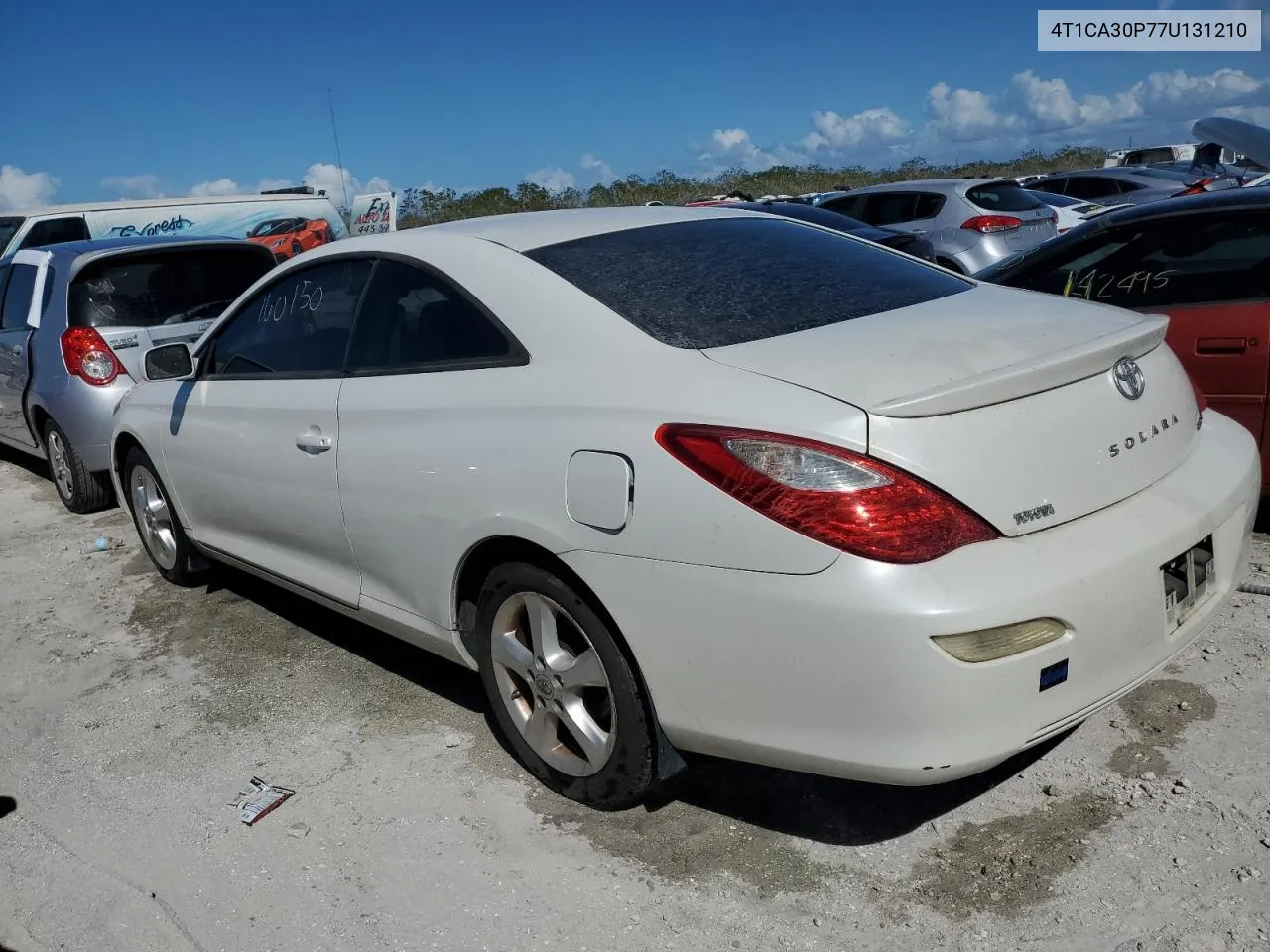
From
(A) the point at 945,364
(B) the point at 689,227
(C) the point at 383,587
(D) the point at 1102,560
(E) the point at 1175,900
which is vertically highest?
(B) the point at 689,227

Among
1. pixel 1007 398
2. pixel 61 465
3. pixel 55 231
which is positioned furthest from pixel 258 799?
pixel 55 231

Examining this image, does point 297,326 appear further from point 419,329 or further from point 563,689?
point 563,689

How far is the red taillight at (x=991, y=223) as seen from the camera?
12289 millimetres

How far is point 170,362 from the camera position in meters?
4.58

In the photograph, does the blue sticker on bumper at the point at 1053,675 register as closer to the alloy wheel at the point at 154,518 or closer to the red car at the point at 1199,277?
the red car at the point at 1199,277

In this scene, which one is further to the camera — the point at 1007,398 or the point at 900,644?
the point at 1007,398

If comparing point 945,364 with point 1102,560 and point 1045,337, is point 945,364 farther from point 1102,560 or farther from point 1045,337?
point 1102,560

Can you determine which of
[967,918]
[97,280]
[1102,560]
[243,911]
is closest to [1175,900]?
[967,918]

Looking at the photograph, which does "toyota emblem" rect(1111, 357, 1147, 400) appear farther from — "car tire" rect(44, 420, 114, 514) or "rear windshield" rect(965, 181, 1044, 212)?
"rear windshield" rect(965, 181, 1044, 212)

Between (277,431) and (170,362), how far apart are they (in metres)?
1.01

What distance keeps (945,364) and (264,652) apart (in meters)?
3.07

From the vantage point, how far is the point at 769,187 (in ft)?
142

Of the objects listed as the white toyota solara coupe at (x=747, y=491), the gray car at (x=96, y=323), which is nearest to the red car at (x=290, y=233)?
the gray car at (x=96, y=323)

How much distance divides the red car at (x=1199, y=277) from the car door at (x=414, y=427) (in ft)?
9.36
